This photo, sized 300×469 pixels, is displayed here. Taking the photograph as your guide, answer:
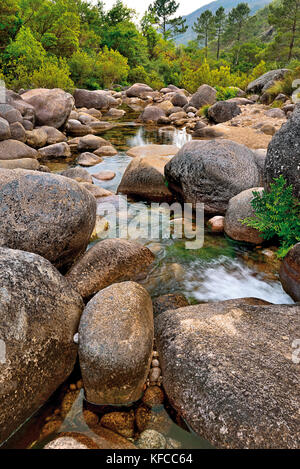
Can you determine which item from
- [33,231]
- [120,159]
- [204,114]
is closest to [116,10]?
[204,114]

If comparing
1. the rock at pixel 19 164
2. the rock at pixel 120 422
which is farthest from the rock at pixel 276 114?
the rock at pixel 120 422

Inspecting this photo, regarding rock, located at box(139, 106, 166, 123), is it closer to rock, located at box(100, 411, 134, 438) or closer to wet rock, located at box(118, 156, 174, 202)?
wet rock, located at box(118, 156, 174, 202)

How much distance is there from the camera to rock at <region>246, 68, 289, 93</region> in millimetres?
20234

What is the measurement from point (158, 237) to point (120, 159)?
18.5ft

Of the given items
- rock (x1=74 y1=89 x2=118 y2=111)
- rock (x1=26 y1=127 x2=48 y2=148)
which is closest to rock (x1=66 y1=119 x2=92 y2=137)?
rock (x1=26 y1=127 x2=48 y2=148)

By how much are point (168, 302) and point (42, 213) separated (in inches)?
70.9

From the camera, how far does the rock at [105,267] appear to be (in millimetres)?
3926

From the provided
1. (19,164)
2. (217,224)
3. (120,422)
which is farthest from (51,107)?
(120,422)

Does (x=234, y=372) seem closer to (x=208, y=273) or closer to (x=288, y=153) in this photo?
(x=208, y=273)

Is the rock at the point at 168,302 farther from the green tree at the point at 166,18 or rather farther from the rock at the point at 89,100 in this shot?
the green tree at the point at 166,18

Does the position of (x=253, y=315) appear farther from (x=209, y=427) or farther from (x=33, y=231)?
(x=33, y=231)

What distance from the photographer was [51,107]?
13047 mm

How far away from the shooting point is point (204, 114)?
18188mm
